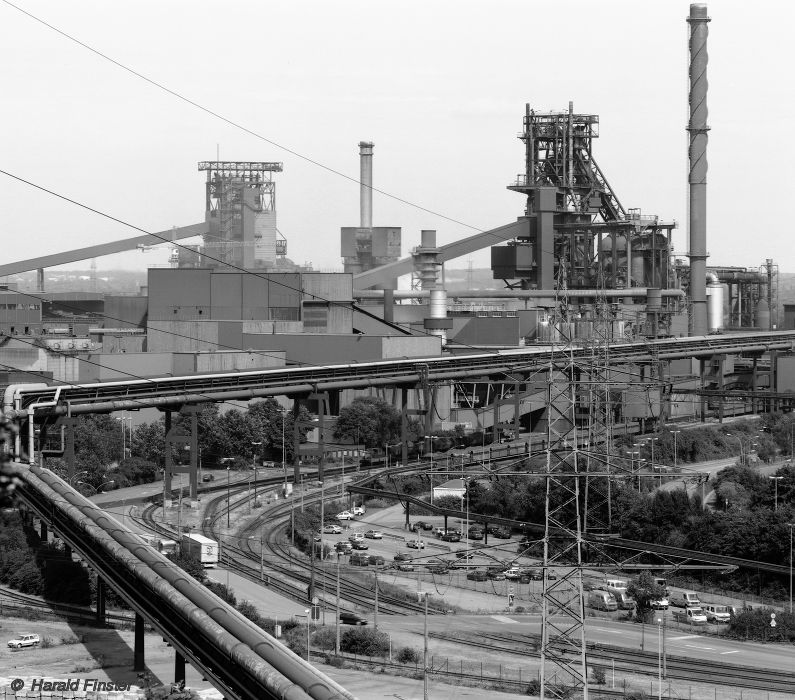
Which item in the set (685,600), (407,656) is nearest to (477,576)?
(685,600)

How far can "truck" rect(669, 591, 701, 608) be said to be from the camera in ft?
68.9

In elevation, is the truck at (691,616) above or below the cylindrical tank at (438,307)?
below

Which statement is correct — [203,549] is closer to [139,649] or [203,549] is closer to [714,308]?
[139,649]

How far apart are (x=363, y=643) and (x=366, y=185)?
169 feet

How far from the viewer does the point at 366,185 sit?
6788 cm

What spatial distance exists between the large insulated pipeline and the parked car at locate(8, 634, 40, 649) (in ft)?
5.27

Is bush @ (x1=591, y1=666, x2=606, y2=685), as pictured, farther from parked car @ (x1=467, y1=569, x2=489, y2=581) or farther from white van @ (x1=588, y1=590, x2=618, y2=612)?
parked car @ (x1=467, y1=569, x2=489, y2=581)

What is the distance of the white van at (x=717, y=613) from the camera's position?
20312 mm

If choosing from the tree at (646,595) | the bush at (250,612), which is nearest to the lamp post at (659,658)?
the tree at (646,595)

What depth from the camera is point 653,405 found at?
40.2 m

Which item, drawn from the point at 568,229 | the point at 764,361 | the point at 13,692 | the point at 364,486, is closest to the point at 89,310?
the point at 568,229

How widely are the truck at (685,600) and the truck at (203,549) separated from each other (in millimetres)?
7467

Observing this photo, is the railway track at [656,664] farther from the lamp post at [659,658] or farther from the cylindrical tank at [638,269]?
the cylindrical tank at [638,269]

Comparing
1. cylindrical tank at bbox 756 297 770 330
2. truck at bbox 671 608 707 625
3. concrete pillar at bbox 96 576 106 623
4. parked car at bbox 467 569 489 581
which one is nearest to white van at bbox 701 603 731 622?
truck at bbox 671 608 707 625
